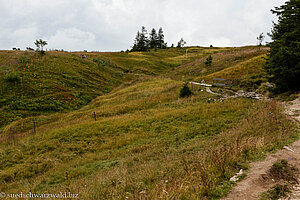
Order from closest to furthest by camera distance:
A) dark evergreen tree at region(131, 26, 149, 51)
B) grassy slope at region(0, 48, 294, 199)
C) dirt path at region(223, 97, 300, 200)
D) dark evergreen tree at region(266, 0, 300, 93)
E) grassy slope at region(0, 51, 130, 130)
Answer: dirt path at region(223, 97, 300, 200) < grassy slope at region(0, 48, 294, 199) < dark evergreen tree at region(266, 0, 300, 93) < grassy slope at region(0, 51, 130, 130) < dark evergreen tree at region(131, 26, 149, 51)

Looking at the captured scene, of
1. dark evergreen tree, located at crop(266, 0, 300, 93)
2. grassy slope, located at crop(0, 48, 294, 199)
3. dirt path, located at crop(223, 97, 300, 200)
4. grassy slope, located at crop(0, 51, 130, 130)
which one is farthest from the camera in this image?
grassy slope, located at crop(0, 51, 130, 130)

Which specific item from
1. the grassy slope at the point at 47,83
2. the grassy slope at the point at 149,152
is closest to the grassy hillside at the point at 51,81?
the grassy slope at the point at 47,83

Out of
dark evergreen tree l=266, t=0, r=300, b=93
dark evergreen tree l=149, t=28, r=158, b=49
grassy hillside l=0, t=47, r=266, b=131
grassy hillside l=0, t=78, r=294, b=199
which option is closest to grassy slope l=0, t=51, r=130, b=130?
grassy hillside l=0, t=47, r=266, b=131

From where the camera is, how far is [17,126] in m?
22.5

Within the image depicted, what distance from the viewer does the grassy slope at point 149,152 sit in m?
5.30

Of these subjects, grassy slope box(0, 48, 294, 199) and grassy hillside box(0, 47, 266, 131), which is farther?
grassy hillside box(0, 47, 266, 131)

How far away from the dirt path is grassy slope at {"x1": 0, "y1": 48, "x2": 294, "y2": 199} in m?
0.31

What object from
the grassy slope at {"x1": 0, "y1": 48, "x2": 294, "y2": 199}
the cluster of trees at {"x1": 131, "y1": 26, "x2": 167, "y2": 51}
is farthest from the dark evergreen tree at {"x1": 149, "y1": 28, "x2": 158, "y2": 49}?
the grassy slope at {"x1": 0, "y1": 48, "x2": 294, "y2": 199}

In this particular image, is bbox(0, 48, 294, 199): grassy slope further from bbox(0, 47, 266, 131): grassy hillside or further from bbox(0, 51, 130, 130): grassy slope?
bbox(0, 47, 266, 131): grassy hillside

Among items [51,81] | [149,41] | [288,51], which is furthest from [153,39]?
[288,51]

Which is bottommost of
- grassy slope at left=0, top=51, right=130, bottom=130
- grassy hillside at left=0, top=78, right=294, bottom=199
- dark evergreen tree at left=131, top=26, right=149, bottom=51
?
grassy hillside at left=0, top=78, right=294, bottom=199

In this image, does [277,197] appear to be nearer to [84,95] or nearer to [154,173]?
[154,173]

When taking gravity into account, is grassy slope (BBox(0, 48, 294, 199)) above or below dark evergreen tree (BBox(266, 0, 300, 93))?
below

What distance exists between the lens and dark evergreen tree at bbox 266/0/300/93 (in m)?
15.4
